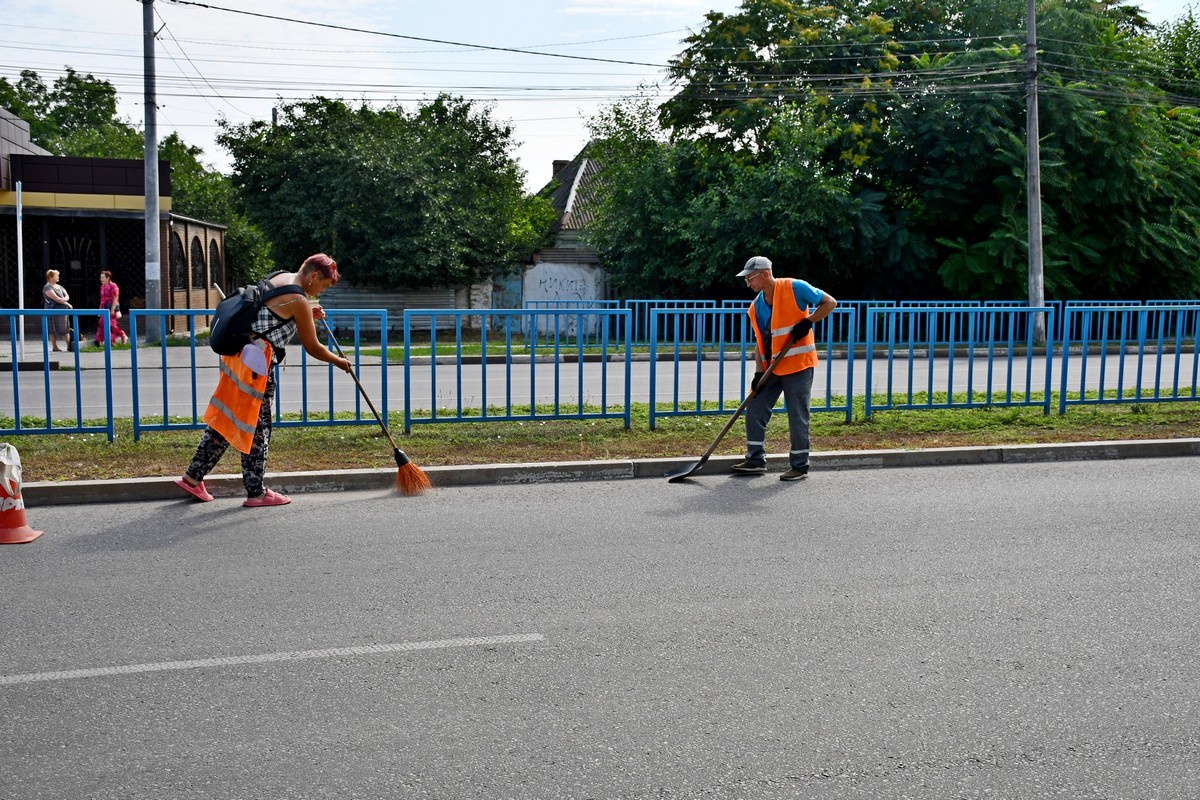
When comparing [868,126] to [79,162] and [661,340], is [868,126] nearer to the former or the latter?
[661,340]

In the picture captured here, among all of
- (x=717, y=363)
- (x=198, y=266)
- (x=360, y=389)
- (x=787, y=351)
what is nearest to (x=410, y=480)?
(x=360, y=389)

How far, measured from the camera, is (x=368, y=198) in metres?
30.5

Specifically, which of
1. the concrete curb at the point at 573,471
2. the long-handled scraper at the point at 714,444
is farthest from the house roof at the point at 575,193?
the long-handled scraper at the point at 714,444

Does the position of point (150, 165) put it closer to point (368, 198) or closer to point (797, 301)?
point (368, 198)

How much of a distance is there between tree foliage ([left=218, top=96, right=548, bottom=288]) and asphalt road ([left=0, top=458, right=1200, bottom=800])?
23.4m

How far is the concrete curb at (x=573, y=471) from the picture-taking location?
316 inches

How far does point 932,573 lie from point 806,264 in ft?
75.1

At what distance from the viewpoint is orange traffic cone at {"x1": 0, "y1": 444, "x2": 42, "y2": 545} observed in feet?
21.9

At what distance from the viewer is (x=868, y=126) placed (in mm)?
28156

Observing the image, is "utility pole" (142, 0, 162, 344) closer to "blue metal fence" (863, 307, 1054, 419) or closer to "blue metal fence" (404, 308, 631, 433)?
"blue metal fence" (404, 308, 631, 433)

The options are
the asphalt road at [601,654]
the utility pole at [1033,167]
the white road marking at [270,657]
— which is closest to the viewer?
the asphalt road at [601,654]

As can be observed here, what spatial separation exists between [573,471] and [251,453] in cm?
248

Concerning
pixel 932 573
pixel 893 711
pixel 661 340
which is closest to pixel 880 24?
pixel 661 340

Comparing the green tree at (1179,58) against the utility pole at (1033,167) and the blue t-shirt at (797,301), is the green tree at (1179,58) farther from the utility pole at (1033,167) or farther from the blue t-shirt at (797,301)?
the blue t-shirt at (797,301)
